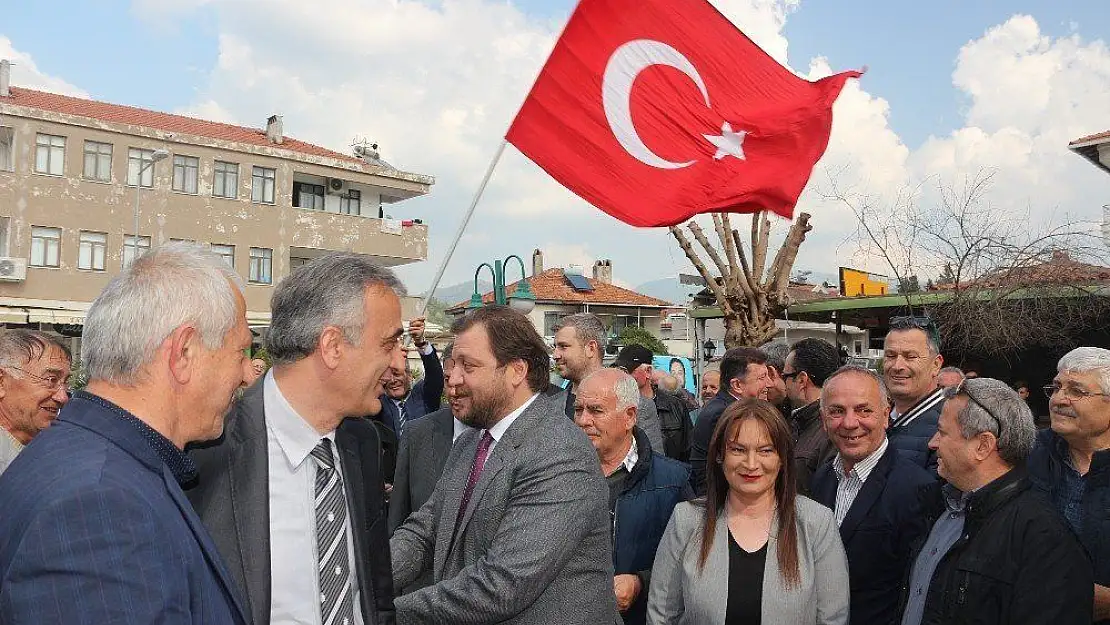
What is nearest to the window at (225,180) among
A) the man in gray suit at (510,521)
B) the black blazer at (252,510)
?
the man in gray suit at (510,521)

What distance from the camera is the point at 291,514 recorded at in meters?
2.40

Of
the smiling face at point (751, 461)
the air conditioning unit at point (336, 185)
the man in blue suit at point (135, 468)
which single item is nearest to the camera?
the man in blue suit at point (135, 468)

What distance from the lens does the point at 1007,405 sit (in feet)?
12.2

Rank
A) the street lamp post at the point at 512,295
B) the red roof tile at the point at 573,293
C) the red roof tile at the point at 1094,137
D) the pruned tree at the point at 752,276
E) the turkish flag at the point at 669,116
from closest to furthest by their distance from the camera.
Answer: the turkish flag at the point at 669,116 < the street lamp post at the point at 512,295 < the pruned tree at the point at 752,276 < the red roof tile at the point at 1094,137 < the red roof tile at the point at 573,293

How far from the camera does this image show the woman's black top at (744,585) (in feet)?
12.1

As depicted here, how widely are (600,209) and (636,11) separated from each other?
1.54 m

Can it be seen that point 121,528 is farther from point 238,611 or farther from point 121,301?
point 121,301

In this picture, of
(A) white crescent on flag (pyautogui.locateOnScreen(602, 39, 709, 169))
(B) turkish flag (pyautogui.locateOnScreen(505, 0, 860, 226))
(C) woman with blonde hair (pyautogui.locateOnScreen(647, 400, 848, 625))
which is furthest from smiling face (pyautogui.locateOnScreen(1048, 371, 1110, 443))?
(A) white crescent on flag (pyautogui.locateOnScreen(602, 39, 709, 169))

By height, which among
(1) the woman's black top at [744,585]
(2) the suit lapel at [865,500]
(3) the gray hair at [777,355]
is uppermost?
(3) the gray hair at [777,355]

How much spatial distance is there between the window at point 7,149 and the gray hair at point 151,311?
29.3 m

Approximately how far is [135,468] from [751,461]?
2.78 m

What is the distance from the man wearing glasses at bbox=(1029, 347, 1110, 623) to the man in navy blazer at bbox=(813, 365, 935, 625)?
1.86 ft

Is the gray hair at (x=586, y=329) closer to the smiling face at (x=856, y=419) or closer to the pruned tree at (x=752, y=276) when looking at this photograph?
the smiling face at (x=856, y=419)

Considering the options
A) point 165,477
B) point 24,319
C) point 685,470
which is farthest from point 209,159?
point 165,477
